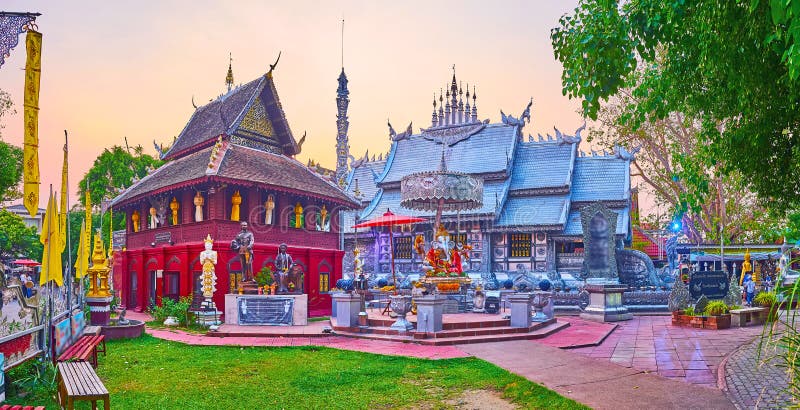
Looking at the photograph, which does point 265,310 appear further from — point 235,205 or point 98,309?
point 235,205

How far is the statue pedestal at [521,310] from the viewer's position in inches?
560

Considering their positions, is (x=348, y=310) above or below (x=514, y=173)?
below

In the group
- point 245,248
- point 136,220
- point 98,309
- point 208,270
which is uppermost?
point 136,220

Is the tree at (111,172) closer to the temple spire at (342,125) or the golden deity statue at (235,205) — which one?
the temple spire at (342,125)

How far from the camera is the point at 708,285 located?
17766 mm

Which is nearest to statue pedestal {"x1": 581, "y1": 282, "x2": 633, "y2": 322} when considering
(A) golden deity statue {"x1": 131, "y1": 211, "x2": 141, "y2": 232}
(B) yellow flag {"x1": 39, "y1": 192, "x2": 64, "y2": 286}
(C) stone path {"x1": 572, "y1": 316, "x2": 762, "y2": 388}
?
(C) stone path {"x1": 572, "y1": 316, "x2": 762, "y2": 388}

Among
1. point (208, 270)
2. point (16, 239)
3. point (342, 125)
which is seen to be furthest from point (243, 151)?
point (16, 239)

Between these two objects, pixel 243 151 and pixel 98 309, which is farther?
pixel 243 151

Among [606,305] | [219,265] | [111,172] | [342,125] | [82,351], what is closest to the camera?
[82,351]

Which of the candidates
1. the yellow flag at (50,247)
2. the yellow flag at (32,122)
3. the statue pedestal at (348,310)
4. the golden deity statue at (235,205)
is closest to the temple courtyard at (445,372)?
the statue pedestal at (348,310)

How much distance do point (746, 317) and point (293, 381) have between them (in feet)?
41.5

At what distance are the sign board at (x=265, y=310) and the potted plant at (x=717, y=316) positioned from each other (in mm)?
10710

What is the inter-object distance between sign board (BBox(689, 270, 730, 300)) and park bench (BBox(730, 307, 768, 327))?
1.23m

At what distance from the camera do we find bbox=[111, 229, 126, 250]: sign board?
27.2 metres
